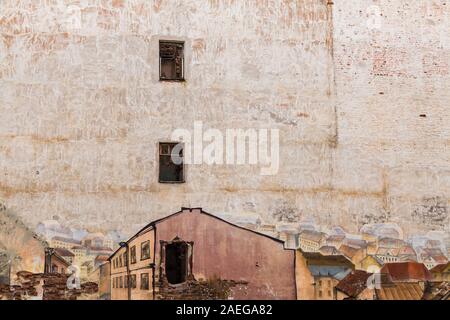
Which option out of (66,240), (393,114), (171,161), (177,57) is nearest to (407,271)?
(393,114)

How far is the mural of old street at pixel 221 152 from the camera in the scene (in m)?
16.4

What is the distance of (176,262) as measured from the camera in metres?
16.7

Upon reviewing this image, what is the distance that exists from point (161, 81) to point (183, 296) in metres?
4.82

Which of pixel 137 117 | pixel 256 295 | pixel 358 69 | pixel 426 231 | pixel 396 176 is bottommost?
pixel 256 295

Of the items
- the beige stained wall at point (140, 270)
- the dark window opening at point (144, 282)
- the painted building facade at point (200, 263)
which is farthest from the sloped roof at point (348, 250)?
the dark window opening at point (144, 282)

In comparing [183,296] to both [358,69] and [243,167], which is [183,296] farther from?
[358,69]

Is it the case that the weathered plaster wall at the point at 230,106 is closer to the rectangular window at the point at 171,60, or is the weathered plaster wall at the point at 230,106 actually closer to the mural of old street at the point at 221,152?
the mural of old street at the point at 221,152

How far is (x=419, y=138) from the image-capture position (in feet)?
58.7

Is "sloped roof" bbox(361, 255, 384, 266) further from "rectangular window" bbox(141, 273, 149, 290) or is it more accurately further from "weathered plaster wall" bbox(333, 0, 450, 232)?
"rectangular window" bbox(141, 273, 149, 290)

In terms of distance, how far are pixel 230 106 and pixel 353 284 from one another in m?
4.91

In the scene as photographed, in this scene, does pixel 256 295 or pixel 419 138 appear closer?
pixel 256 295

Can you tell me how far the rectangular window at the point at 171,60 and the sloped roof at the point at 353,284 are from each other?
599cm

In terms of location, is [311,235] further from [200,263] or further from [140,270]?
[140,270]

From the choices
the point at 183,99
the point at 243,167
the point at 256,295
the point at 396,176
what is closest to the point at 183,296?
the point at 256,295
